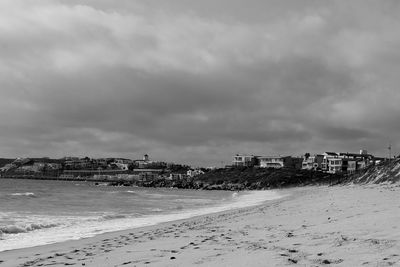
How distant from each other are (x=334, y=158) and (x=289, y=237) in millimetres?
152572

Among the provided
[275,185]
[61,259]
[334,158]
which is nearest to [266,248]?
[61,259]

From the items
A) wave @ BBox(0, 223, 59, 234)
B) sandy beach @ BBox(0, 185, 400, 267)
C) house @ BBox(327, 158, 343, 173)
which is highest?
house @ BBox(327, 158, 343, 173)

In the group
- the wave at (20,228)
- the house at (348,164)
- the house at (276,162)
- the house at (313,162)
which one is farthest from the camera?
the house at (276,162)

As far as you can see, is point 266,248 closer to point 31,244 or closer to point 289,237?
point 289,237

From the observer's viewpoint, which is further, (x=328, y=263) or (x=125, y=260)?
(x=125, y=260)

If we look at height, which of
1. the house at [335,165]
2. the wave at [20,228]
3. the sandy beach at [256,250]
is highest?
the house at [335,165]

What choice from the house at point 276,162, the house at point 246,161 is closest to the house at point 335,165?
the house at point 276,162

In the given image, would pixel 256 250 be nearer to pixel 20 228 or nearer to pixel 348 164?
pixel 20 228

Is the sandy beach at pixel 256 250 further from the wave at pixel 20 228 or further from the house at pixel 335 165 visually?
the house at pixel 335 165

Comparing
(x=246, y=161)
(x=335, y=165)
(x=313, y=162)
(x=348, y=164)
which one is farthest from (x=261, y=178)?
(x=246, y=161)

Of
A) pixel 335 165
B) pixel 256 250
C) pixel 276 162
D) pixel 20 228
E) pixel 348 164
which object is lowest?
pixel 20 228

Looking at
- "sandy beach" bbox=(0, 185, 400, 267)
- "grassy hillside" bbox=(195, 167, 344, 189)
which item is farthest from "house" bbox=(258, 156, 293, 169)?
"sandy beach" bbox=(0, 185, 400, 267)

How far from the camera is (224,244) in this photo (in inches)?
390

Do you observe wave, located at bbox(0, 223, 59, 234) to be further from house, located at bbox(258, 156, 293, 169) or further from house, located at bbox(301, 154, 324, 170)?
house, located at bbox(258, 156, 293, 169)
